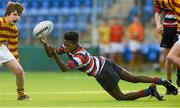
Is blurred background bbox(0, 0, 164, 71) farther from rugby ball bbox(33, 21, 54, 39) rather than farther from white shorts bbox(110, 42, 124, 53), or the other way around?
rugby ball bbox(33, 21, 54, 39)

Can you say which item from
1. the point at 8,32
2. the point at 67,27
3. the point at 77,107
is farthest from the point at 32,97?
the point at 67,27

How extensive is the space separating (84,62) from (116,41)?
49.8ft

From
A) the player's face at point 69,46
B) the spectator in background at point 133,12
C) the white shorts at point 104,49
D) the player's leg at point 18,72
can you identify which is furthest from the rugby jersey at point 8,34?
the spectator in background at point 133,12

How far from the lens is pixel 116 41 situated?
2789 cm

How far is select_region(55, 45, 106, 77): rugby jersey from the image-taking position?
498 inches

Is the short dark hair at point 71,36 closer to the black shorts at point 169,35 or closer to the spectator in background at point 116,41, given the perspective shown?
the black shorts at point 169,35

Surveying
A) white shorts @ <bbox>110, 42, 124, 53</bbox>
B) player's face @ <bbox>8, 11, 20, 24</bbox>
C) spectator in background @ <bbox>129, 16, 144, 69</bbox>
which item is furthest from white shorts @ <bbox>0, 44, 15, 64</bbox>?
white shorts @ <bbox>110, 42, 124, 53</bbox>

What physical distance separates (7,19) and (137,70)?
45.9 feet

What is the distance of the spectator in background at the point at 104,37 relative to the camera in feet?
90.6

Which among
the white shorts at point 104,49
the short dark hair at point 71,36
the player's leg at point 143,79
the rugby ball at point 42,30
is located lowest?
the white shorts at point 104,49

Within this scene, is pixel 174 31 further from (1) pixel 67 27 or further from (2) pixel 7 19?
(1) pixel 67 27

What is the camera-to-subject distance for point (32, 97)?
14.4 m

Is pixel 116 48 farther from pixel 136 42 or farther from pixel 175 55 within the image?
pixel 175 55

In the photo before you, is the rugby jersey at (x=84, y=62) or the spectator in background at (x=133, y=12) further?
the spectator in background at (x=133, y=12)
